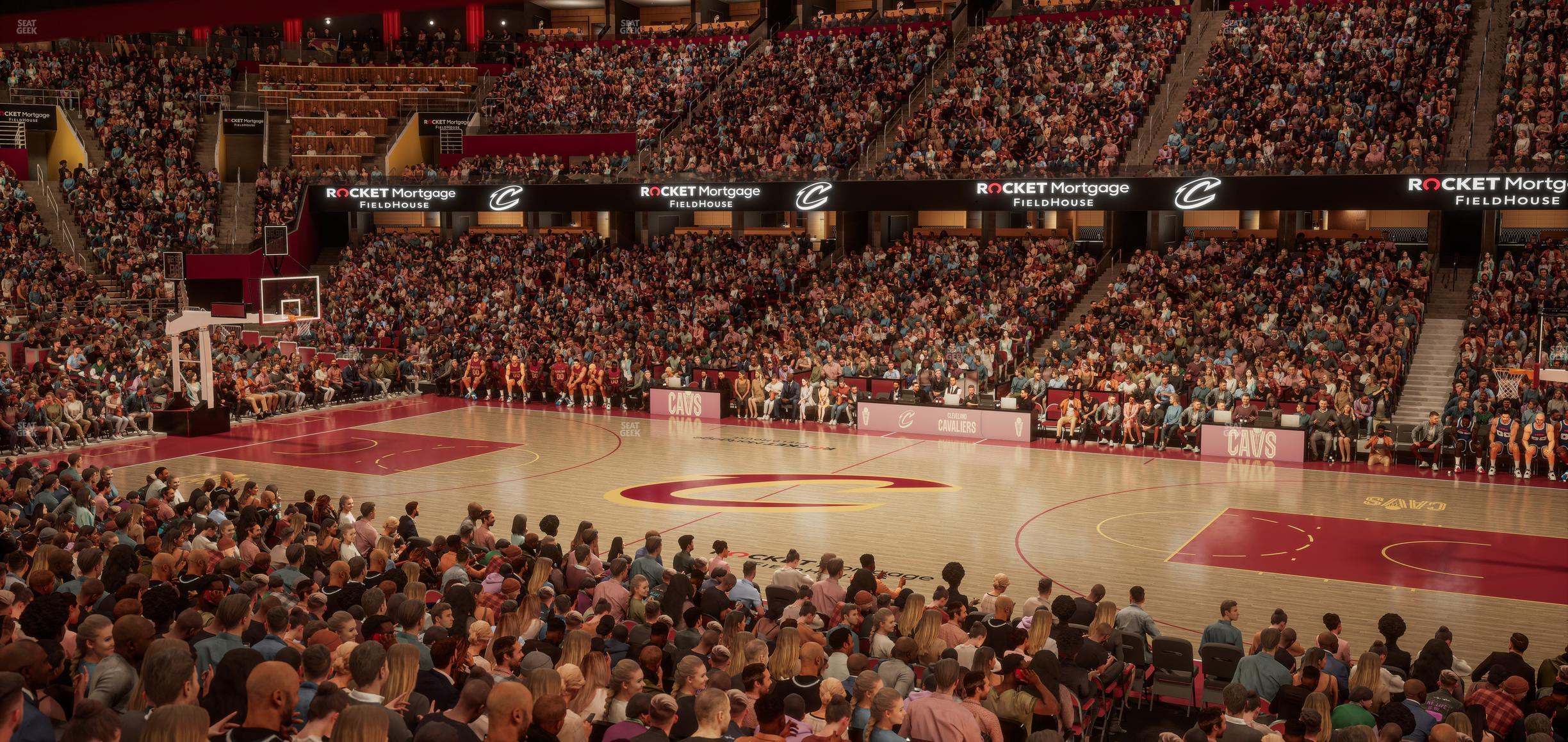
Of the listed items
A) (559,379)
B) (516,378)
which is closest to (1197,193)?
(559,379)

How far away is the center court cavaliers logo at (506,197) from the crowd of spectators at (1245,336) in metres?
16.5

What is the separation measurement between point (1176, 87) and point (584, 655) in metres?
29.7

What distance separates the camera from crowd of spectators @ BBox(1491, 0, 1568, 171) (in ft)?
85.3

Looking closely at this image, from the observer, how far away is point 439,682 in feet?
24.2

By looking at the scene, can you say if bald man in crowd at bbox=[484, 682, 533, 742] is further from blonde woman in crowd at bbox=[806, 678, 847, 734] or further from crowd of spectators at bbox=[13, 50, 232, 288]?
crowd of spectators at bbox=[13, 50, 232, 288]

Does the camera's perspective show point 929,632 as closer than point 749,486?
Yes

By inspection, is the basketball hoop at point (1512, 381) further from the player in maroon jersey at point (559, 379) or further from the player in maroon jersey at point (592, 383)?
the player in maroon jersey at point (559, 379)

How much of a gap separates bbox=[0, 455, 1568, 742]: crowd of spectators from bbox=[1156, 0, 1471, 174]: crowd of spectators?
1747cm

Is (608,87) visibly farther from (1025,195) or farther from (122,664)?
(122,664)

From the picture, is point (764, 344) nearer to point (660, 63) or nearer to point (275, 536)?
point (660, 63)

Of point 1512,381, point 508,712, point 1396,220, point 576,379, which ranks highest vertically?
point 1396,220

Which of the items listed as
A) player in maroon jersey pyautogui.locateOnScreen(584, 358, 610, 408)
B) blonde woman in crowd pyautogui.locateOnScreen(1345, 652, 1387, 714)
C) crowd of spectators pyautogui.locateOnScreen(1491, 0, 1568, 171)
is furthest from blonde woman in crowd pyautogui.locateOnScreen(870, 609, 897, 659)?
crowd of spectators pyautogui.locateOnScreen(1491, 0, 1568, 171)

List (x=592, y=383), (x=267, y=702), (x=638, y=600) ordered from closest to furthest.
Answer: (x=267, y=702) < (x=638, y=600) < (x=592, y=383)

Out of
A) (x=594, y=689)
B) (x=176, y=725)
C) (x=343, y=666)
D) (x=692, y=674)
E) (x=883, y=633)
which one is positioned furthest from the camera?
(x=883, y=633)
